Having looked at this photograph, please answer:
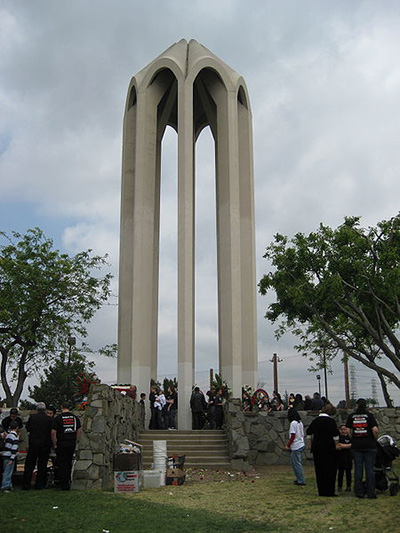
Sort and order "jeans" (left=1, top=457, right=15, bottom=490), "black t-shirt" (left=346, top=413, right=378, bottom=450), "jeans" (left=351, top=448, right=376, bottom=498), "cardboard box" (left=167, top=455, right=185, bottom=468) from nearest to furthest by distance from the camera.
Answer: "jeans" (left=351, top=448, right=376, bottom=498), "black t-shirt" (left=346, top=413, right=378, bottom=450), "jeans" (left=1, top=457, right=15, bottom=490), "cardboard box" (left=167, top=455, right=185, bottom=468)

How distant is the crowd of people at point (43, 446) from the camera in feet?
36.2

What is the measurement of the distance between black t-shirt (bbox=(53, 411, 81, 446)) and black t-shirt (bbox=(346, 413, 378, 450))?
5266mm

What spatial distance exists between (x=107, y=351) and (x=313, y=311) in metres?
12.9

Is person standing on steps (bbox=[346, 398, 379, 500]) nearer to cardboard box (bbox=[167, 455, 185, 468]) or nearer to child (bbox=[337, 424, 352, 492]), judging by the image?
child (bbox=[337, 424, 352, 492])

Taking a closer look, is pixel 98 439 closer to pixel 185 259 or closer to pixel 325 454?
pixel 325 454

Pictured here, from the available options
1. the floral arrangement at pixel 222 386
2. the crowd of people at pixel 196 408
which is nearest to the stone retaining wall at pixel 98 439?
the crowd of people at pixel 196 408

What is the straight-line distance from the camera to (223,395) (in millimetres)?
21797

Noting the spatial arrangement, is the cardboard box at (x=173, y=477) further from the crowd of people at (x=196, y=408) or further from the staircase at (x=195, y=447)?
the crowd of people at (x=196, y=408)

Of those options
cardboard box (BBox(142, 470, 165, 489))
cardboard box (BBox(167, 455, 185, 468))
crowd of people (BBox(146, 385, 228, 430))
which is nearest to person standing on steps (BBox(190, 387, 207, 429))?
crowd of people (BBox(146, 385, 228, 430))

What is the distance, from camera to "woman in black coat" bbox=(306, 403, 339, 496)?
10188 millimetres

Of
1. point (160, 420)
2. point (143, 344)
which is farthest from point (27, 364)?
point (160, 420)

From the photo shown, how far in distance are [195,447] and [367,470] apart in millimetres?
8465

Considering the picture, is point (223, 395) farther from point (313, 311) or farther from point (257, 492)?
point (257, 492)

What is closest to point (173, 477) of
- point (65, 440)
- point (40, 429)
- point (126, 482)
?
point (126, 482)
